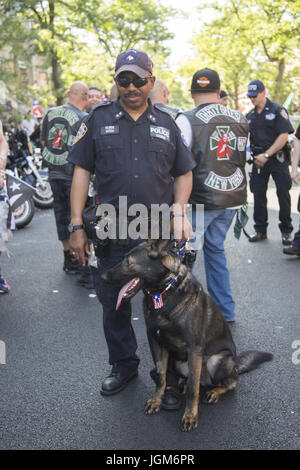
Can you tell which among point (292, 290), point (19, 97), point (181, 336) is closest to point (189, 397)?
point (181, 336)

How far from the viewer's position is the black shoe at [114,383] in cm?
321

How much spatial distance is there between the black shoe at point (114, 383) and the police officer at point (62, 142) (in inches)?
114

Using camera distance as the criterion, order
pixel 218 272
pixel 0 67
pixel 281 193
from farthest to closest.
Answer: pixel 0 67 → pixel 281 193 → pixel 218 272

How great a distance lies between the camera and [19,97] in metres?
13.8

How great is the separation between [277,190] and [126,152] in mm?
4863

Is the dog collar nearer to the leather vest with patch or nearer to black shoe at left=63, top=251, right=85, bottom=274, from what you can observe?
the leather vest with patch

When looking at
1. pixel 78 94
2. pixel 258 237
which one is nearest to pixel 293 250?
pixel 258 237

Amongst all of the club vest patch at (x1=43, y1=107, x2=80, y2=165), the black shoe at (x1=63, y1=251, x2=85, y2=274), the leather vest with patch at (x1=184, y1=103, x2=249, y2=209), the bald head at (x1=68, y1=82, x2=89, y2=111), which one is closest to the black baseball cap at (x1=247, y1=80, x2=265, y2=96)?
the bald head at (x1=68, y1=82, x2=89, y2=111)

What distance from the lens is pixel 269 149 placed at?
689 cm

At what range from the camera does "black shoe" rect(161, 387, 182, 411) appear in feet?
9.79

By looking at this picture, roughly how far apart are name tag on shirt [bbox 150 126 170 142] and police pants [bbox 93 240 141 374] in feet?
2.29

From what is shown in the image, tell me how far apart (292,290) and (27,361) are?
3052mm

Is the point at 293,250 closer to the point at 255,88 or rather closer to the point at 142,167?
the point at 255,88

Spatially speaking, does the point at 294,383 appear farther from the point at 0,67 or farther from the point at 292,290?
the point at 0,67
